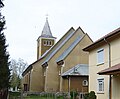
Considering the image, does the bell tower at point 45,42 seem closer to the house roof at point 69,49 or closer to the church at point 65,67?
the church at point 65,67

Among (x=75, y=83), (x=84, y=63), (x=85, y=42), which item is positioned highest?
(x=85, y=42)

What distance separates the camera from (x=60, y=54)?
50812mm

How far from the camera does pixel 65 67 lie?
4609 cm

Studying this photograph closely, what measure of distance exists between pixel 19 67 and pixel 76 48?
5244cm

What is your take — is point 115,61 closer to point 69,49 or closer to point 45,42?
point 69,49

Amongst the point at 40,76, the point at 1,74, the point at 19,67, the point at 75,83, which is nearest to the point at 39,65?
the point at 40,76

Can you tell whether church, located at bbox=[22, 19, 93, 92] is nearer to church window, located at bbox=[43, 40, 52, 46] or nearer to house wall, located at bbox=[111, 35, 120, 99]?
church window, located at bbox=[43, 40, 52, 46]

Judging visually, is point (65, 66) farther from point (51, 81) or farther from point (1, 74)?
point (1, 74)

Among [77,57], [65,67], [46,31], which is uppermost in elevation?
[46,31]

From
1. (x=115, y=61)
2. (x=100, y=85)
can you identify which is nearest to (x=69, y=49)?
(x=100, y=85)

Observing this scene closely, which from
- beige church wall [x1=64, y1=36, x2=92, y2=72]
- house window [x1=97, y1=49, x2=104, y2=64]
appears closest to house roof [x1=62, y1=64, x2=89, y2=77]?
beige church wall [x1=64, y1=36, x2=92, y2=72]

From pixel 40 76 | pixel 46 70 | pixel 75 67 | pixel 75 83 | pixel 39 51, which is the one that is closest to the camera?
pixel 75 83

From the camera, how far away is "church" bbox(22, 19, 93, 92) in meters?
41.4

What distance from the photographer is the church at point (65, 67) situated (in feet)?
136
